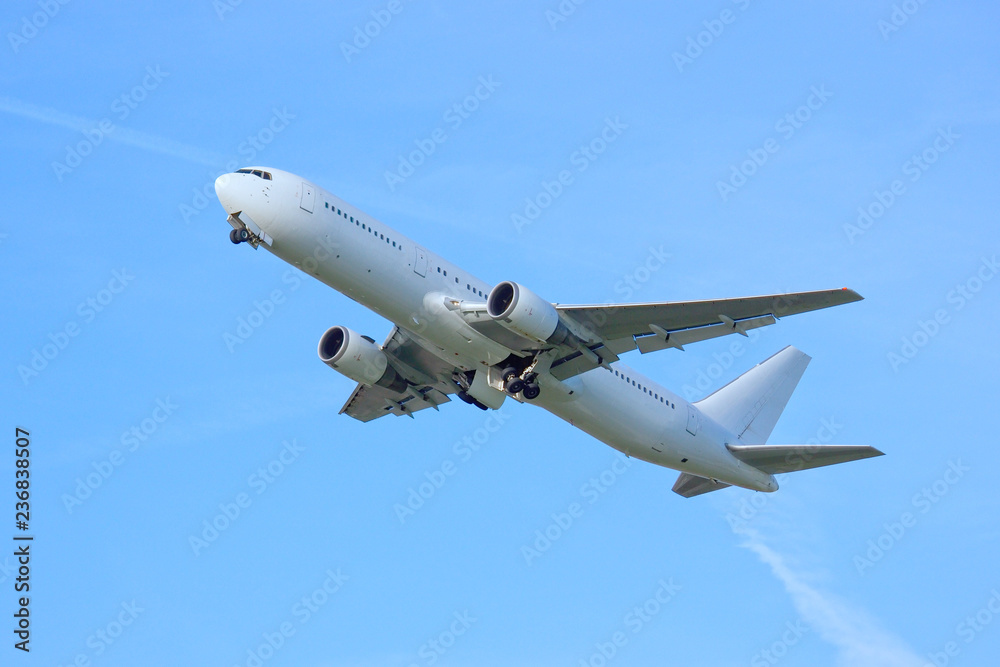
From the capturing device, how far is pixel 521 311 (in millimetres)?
33875

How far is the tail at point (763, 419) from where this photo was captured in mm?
40287

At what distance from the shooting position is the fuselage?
109ft

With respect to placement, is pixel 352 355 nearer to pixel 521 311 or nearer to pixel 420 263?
pixel 420 263

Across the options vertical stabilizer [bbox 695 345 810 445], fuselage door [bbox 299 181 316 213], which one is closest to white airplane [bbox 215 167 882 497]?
fuselage door [bbox 299 181 316 213]

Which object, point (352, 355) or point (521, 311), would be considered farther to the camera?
point (352, 355)

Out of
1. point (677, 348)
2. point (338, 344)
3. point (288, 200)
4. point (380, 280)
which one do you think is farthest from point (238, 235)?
point (677, 348)

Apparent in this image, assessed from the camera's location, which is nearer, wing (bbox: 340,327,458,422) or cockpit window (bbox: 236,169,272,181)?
cockpit window (bbox: 236,169,272,181)

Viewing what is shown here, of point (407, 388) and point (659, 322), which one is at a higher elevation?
point (659, 322)

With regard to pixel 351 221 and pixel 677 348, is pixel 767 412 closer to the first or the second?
pixel 677 348

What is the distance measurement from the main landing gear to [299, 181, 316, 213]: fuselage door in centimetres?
821

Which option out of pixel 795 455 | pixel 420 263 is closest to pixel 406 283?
pixel 420 263

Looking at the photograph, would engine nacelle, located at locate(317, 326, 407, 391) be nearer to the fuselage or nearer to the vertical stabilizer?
the fuselage

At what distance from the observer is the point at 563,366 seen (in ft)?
121

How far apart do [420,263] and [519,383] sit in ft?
16.6
